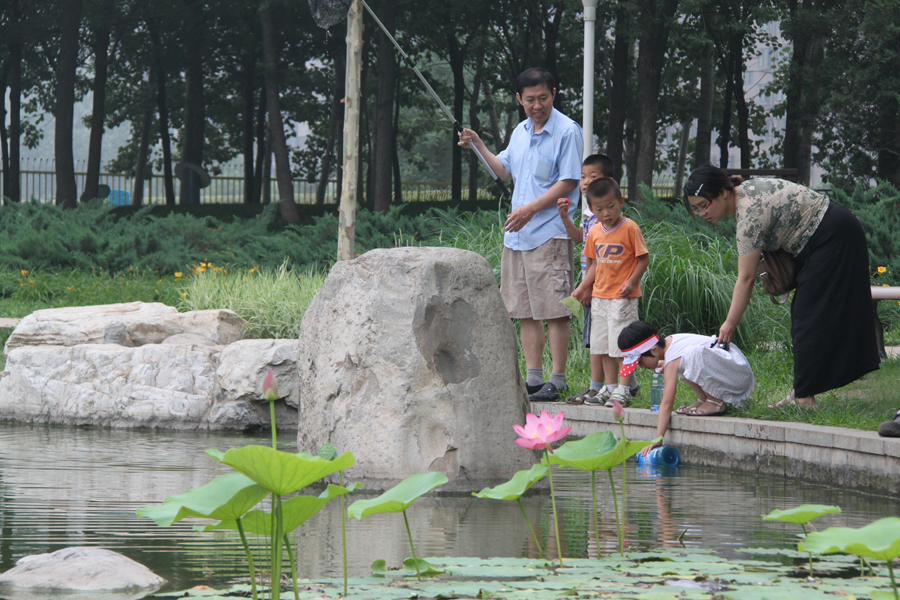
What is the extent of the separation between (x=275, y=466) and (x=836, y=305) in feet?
12.7

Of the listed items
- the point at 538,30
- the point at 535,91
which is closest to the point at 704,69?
the point at 538,30

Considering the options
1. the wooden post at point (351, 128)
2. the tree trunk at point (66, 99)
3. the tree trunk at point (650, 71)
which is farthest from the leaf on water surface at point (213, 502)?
the tree trunk at point (66, 99)

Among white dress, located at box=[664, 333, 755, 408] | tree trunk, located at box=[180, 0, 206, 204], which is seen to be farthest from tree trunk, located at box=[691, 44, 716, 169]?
white dress, located at box=[664, 333, 755, 408]

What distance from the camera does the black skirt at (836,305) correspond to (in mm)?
5047

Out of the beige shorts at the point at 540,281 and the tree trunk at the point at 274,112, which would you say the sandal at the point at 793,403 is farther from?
the tree trunk at the point at 274,112

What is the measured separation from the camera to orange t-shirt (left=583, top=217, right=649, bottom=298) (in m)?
5.99

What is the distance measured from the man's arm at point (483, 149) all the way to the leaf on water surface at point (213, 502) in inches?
161

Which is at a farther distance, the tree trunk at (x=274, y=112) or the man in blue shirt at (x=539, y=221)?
the tree trunk at (x=274, y=112)

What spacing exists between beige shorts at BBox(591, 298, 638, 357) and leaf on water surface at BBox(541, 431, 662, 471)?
126 inches

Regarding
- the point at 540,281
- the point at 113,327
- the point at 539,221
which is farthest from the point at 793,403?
the point at 113,327

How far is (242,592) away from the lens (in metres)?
2.52

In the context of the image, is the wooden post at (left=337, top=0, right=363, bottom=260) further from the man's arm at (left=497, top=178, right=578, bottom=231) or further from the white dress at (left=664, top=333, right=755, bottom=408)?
the white dress at (left=664, top=333, right=755, bottom=408)

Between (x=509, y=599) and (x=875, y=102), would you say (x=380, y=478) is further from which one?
(x=875, y=102)

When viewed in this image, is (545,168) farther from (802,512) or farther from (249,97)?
(249,97)
